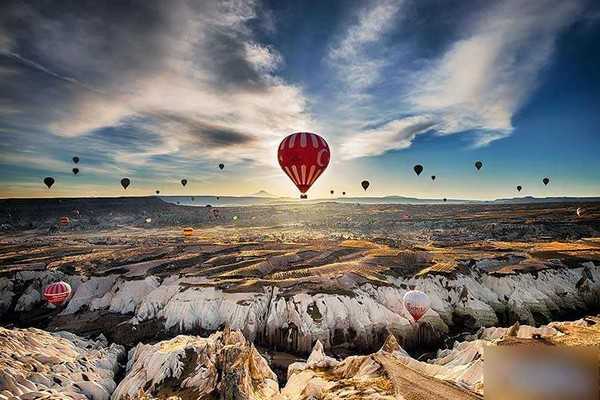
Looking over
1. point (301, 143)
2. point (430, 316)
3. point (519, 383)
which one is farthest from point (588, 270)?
point (519, 383)

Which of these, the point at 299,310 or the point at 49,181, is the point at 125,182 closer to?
the point at 49,181

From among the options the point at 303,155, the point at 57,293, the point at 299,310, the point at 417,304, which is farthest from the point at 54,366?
the point at 417,304

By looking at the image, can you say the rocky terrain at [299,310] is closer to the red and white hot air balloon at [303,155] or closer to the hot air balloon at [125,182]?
the red and white hot air balloon at [303,155]

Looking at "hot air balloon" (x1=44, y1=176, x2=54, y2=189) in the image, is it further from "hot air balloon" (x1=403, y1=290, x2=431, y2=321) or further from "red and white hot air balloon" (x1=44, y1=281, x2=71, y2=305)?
"hot air balloon" (x1=403, y1=290, x2=431, y2=321)

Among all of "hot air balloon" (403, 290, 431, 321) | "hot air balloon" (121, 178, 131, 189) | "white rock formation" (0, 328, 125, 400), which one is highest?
"hot air balloon" (121, 178, 131, 189)

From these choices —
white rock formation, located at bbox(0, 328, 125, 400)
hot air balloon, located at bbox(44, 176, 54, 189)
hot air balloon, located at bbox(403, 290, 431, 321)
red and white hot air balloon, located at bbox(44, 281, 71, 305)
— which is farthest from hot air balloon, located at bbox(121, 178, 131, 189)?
hot air balloon, located at bbox(403, 290, 431, 321)

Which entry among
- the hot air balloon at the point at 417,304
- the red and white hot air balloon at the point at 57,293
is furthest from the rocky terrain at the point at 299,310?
the hot air balloon at the point at 417,304
